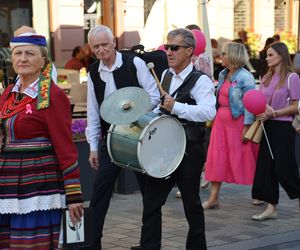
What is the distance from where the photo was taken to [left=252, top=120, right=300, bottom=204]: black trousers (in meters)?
7.50

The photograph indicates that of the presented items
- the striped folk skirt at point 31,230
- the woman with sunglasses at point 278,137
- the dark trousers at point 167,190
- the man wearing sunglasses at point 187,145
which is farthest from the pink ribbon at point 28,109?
the woman with sunglasses at point 278,137

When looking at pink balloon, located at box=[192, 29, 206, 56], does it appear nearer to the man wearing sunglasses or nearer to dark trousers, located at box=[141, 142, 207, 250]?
the man wearing sunglasses

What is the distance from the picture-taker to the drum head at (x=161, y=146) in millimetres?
5223

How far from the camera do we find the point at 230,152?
317 inches

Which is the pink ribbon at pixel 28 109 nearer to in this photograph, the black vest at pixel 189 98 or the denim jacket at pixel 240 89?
the black vest at pixel 189 98

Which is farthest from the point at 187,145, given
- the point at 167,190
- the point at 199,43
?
the point at 199,43

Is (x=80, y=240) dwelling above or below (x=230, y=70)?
below

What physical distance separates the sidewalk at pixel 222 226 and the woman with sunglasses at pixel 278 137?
27 centimetres

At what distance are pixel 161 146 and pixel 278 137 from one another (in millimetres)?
2471

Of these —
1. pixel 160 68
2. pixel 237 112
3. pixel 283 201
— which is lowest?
pixel 283 201

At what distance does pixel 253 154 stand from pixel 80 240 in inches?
155

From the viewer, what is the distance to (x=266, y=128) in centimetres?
759

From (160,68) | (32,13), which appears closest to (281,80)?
(160,68)

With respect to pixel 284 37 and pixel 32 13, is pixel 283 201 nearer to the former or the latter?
pixel 32 13
